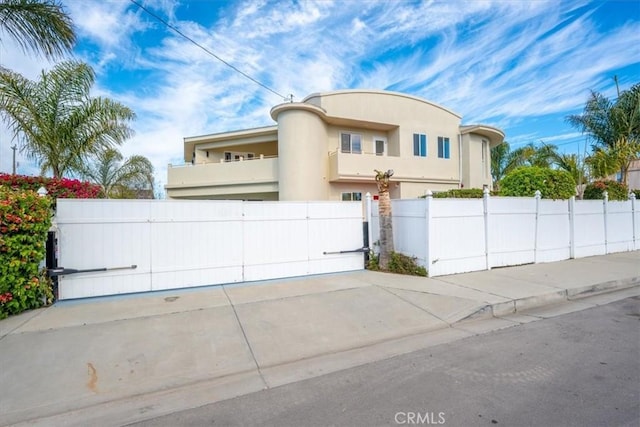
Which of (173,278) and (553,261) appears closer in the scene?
(173,278)

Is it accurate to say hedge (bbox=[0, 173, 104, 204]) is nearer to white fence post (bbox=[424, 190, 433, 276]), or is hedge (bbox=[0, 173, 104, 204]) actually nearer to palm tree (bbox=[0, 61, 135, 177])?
palm tree (bbox=[0, 61, 135, 177])

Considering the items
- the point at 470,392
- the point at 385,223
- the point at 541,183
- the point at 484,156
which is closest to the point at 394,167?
the point at 541,183

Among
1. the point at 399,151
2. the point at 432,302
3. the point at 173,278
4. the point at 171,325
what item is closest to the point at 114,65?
the point at 173,278

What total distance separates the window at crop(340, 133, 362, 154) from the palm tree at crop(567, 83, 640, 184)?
10977 mm

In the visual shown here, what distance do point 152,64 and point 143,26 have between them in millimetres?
1758

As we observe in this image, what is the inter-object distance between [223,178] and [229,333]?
14127 millimetres

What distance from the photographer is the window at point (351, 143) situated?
685 inches

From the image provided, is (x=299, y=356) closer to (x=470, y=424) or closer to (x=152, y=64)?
(x=470, y=424)

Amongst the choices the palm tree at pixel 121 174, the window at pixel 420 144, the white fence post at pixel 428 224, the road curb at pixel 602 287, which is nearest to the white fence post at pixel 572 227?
the road curb at pixel 602 287

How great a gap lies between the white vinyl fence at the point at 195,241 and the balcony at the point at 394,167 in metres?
7.22

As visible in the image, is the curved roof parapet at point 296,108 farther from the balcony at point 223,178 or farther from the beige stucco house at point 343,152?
the balcony at point 223,178

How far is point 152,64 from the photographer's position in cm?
1023

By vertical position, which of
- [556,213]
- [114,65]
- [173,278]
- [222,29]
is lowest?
[173,278]

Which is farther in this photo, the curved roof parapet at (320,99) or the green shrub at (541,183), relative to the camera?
the curved roof parapet at (320,99)
